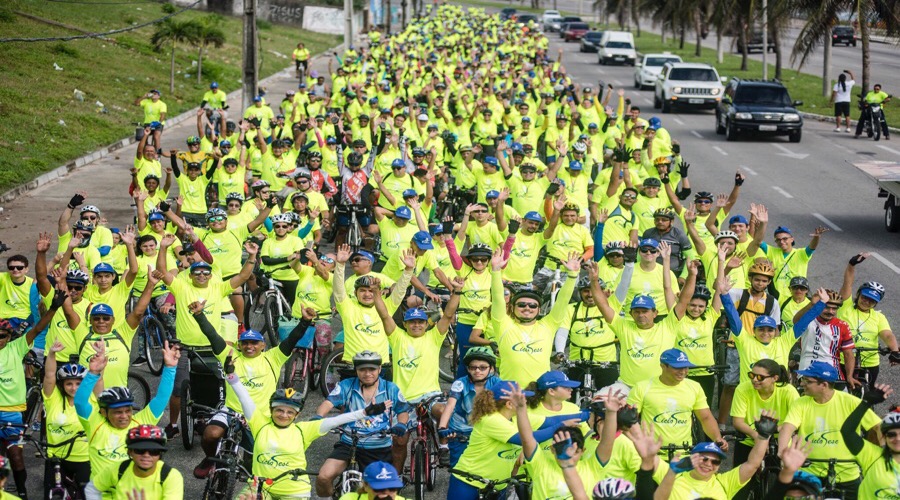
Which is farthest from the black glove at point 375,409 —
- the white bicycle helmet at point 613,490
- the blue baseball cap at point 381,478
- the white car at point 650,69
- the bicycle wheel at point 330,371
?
the white car at point 650,69

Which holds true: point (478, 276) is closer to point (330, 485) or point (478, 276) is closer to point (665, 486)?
point (330, 485)

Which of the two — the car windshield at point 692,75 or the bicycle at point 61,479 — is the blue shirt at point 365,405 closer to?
the bicycle at point 61,479

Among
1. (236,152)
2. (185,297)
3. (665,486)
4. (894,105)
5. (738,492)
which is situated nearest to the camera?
(665,486)

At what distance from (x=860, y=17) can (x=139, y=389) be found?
2945 centimetres

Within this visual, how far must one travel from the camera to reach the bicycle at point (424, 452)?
10289mm

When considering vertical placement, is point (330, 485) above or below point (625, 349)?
below

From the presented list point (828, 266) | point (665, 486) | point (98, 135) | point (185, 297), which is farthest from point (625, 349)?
point (98, 135)

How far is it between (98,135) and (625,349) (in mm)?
23754

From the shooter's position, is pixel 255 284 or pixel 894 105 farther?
pixel 894 105

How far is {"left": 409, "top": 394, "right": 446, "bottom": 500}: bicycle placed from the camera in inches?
405

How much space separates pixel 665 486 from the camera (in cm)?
806

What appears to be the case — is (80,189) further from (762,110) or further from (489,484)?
(489,484)

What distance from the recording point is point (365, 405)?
985 cm

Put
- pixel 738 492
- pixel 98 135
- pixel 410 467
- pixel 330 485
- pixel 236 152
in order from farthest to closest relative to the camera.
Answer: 1. pixel 98 135
2. pixel 236 152
3. pixel 410 467
4. pixel 330 485
5. pixel 738 492
